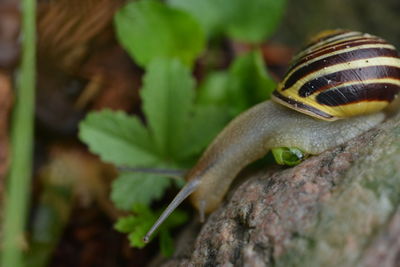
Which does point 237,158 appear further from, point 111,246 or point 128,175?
point 111,246

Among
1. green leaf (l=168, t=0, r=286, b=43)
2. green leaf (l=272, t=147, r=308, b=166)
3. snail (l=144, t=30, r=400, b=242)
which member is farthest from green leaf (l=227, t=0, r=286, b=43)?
green leaf (l=272, t=147, r=308, b=166)

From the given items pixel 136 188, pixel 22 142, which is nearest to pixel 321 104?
pixel 136 188

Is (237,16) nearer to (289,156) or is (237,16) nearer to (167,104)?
(167,104)

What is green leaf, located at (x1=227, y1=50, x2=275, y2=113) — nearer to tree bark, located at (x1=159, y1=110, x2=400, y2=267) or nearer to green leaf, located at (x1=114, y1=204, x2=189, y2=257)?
tree bark, located at (x1=159, y1=110, x2=400, y2=267)

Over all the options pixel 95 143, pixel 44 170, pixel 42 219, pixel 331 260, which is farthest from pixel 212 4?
pixel 331 260

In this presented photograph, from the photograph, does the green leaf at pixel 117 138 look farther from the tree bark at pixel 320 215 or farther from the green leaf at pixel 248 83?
the tree bark at pixel 320 215
